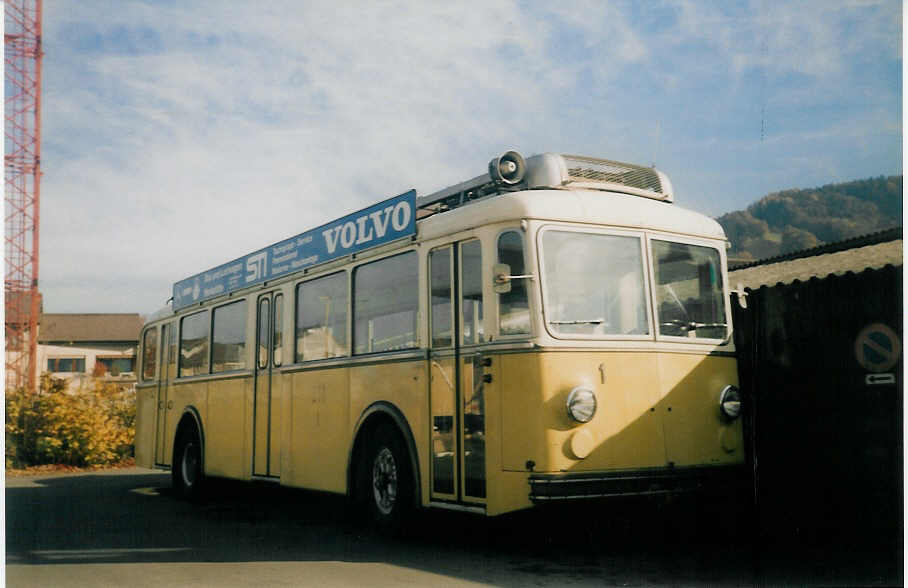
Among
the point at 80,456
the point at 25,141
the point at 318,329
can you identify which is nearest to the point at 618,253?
the point at 318,329

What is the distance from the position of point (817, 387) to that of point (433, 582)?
3.95m

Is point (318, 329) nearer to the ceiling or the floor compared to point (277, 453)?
nearer to the ceiling

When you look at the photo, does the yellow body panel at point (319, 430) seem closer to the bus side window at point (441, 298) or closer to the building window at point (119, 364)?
the bus side window at point (441, 298)

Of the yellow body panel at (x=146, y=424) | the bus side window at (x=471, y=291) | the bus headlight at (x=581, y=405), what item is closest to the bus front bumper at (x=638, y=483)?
the bus headlight at (x=581, y=405)

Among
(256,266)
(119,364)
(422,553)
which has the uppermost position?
(119,364)

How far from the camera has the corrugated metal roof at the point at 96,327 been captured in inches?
2468

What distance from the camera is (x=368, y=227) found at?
922 centimetres

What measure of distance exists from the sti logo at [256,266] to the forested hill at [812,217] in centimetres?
559

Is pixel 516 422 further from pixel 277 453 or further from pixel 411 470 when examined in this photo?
pixel 277 453

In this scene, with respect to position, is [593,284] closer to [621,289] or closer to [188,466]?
[621,289]

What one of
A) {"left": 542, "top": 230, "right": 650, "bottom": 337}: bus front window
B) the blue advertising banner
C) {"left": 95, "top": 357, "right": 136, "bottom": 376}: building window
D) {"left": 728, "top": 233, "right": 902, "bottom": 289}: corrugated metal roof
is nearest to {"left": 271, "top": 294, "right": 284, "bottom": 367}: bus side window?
the blue advertising banner

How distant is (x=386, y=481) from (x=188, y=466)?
20.0 ft

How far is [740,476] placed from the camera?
24.7 feet

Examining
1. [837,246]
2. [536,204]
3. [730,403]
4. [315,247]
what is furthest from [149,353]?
[837,246]
